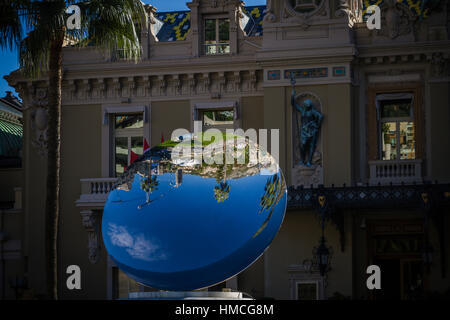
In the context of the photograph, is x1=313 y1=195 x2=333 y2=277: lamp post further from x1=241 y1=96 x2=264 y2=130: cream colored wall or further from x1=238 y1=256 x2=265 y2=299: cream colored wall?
x1=241 y1=96 x2=264 y2=130: cream colored wall

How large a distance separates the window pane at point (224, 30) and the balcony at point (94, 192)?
5969 millimetres


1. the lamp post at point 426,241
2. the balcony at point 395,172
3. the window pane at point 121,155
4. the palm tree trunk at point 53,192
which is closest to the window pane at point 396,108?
the balcony at point 395,172

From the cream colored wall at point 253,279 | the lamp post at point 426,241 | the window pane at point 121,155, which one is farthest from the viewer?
the window pane at point 121,155

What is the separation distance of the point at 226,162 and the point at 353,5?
1731cm

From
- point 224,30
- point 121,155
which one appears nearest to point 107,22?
point 224,30

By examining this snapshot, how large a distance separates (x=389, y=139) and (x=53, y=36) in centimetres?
1176

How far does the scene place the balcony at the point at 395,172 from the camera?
97.4 ft

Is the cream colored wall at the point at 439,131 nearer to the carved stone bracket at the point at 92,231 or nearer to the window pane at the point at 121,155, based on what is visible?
the window pane at the point at 121,155

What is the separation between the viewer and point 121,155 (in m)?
33.1

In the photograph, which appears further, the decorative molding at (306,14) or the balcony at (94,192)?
the balcony at (94,192)

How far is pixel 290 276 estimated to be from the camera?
29938 millimetres

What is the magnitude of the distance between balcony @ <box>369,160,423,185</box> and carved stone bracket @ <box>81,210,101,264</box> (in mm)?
9150

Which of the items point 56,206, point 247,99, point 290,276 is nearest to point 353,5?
point 247,99

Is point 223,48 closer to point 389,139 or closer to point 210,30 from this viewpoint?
point 210,30
